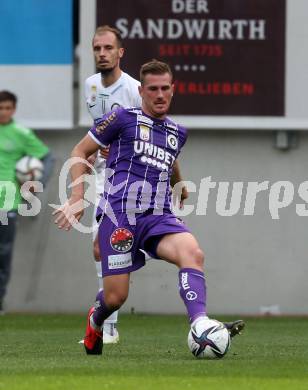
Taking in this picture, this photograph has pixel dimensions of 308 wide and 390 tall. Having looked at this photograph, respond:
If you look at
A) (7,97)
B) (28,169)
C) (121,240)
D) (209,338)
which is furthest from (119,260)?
(28,169)

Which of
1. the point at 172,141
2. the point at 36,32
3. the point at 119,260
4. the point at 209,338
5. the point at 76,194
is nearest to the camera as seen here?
the point at 209,338

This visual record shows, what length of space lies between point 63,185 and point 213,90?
190 cm

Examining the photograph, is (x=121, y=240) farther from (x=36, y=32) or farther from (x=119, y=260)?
(x=36, y=32)

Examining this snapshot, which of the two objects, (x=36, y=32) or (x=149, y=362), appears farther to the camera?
(x=36, y=32)

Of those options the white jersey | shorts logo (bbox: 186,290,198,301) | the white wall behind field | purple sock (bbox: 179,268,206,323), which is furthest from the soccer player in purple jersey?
the white wall behind field

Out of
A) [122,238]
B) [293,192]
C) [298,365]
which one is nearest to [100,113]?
[122,238]

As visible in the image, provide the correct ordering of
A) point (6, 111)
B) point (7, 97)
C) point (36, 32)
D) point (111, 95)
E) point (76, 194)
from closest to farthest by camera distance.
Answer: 1. point (76, 194)
2. point (111, 95)
3. point (7, 97)
4. point (6, 111)
5. point (36, 32)

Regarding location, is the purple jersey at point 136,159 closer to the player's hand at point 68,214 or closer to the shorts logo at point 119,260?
the shorts logo at point 119,260

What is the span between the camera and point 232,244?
14672 mm

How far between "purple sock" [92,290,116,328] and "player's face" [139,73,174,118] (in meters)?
1.24

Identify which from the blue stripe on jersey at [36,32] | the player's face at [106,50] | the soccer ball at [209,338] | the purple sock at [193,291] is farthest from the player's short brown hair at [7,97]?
the soccer ball at [209,338]

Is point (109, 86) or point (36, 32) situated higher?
point (36, 32)

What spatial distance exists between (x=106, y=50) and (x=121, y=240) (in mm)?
2422

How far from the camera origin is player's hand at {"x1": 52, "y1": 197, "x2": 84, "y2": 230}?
822 cm
